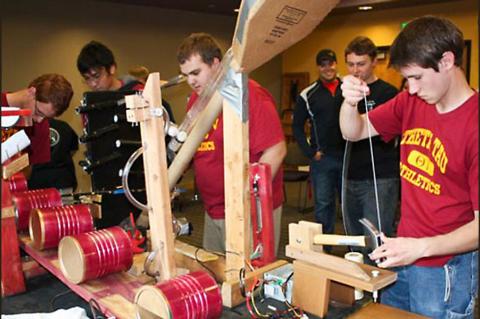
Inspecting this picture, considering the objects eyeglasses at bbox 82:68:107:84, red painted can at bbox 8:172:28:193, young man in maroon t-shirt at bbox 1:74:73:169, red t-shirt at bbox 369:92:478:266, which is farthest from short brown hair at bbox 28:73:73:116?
red t-shirt at bbox 369:92:478:266

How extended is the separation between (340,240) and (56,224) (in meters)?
0.94

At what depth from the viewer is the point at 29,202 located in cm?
173

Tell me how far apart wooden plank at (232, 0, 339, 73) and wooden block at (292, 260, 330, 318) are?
1.79ft

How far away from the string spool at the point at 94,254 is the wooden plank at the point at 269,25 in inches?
24.9

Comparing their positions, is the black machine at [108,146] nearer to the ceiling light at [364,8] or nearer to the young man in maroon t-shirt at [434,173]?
the young man in maroon t-shirt at [434,173]

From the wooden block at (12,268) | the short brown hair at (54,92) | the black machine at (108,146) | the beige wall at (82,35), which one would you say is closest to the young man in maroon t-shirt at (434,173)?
the black machine at (108,146)

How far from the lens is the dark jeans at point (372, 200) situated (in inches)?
106

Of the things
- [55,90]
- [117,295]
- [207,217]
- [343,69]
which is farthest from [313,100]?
[343,69]

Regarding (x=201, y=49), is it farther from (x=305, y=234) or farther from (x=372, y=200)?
(x=372, y=200)

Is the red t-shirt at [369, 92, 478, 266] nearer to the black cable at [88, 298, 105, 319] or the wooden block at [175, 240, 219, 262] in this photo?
the wooden block at [175, 240, 219, 262]

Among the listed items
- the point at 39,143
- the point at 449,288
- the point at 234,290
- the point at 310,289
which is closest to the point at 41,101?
the point at 39,143

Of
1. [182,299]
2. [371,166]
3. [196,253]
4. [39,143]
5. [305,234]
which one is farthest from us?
[371,166]

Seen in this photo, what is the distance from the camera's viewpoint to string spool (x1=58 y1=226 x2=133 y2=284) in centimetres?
132

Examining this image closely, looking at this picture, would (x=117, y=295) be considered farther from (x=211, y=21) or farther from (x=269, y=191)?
(x=211, y=21)
